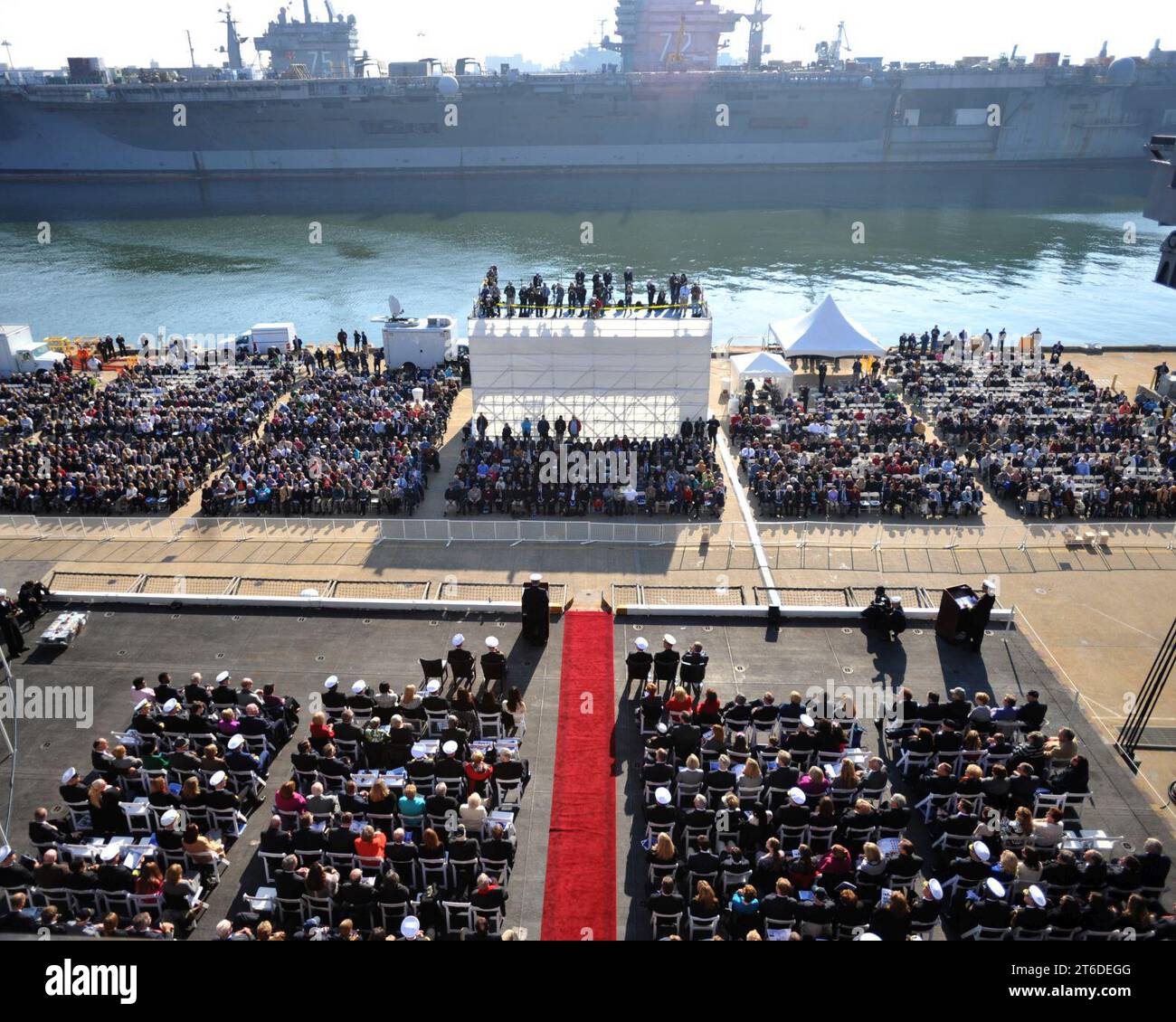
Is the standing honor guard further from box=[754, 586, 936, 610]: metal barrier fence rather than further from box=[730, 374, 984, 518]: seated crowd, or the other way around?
box=[730, 374, 984, 518]: seated crowd

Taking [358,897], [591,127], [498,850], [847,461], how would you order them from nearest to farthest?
1. [358,897]
2. [498,850]
3. [847,461]
4. [591,127]

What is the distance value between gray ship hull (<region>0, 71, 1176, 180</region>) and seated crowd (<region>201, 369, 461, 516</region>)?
7535cm

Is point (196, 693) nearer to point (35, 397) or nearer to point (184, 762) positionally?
point (184, 762)

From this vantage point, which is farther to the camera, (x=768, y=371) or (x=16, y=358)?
(x=16, y=358)

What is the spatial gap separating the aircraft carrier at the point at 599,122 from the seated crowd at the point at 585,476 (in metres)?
82.0

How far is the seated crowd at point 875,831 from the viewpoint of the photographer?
30.9ft

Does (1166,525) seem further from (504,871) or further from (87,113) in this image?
(87,113)

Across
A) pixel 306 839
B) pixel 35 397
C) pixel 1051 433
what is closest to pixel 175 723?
pixel 306 839

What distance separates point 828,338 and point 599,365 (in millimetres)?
11050

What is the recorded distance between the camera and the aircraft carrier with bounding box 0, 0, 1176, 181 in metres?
95.9

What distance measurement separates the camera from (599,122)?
99625 mm

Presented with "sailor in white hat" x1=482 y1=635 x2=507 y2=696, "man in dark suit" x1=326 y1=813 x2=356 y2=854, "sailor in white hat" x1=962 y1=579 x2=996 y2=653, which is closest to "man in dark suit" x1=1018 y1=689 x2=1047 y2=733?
"sailor in white hat" x1=962 y1=579 x2=996 y2=653
